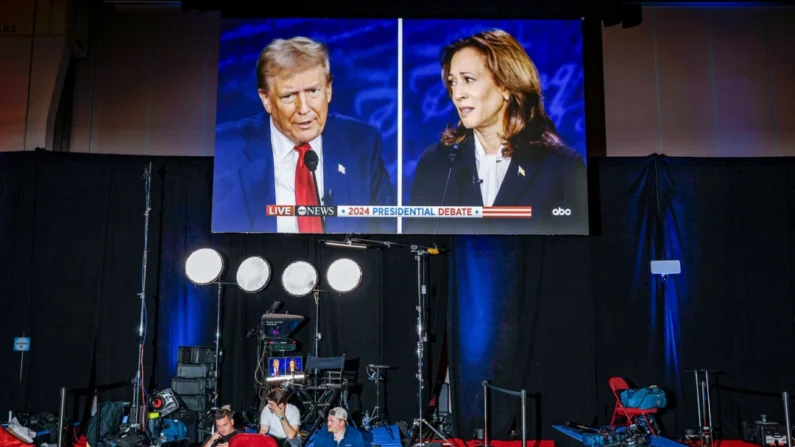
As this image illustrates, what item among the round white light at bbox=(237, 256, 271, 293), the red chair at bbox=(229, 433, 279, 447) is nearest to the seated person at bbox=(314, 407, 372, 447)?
the red chair at bbox=(229, 433, 279, 447)

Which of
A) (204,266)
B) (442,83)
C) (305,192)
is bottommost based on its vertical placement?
(204,266)

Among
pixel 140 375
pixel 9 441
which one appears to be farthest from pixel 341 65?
pixel 9 441

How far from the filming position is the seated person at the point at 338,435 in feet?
16.7

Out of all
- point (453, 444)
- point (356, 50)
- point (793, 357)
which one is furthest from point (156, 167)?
point (793, 357)

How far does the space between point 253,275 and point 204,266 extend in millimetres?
560

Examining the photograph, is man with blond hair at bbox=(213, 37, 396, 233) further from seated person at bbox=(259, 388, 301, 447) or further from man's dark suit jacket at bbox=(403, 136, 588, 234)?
seated person at bbox=(259, 388, 301, 447)

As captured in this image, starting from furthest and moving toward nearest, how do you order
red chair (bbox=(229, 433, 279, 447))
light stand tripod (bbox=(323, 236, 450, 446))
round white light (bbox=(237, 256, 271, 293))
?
round white light (bbox=(237, 256, 271, 293)), light stand tripod (bbox=(323, 236, 450, 446)), red chair (bbox=(229, 433, 279, 447))

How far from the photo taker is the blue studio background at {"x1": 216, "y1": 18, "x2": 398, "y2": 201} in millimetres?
7332

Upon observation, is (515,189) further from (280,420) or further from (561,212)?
(280,420)

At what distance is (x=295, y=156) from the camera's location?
727 centimetres

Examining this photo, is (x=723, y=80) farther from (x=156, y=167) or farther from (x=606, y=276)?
(x=156, y=167)

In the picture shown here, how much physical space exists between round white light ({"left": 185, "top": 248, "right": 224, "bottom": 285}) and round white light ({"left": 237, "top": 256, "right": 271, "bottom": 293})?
243 mm

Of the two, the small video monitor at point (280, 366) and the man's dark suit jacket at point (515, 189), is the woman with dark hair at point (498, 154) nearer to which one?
the man's dark suit jacket at point (515, 189)

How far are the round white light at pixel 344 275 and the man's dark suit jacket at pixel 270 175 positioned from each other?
47 centimetres
